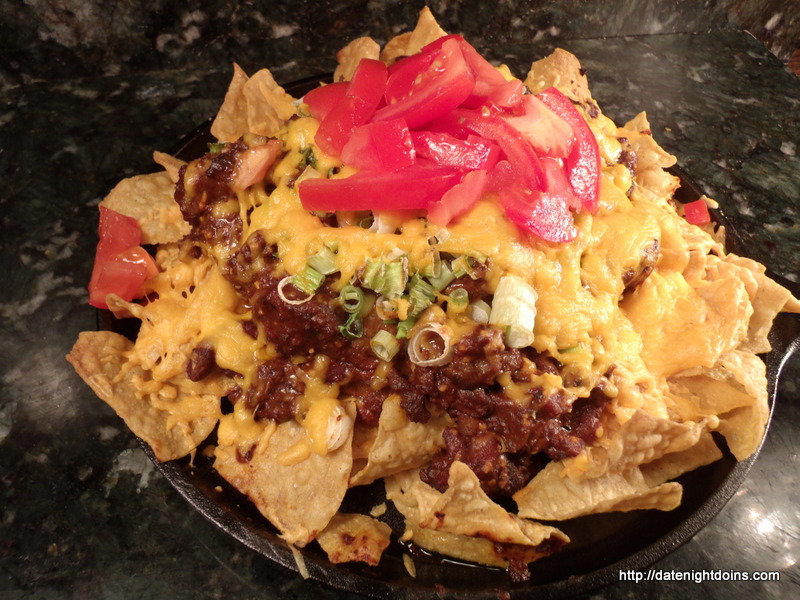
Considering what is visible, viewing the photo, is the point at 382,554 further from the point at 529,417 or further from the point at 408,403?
the point at 529,417

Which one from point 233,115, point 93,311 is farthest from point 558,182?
point 93,311

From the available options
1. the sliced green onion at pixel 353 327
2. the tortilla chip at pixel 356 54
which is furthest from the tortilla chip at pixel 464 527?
the tortilla chip at pixel 356 54

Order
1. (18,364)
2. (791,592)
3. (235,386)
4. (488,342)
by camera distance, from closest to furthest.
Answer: (488,342) → (235,386) → (791,592) → (18,364)

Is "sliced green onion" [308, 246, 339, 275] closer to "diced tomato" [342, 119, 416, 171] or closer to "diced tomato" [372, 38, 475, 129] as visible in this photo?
"diced tomato" [342, 119, 416, 171]

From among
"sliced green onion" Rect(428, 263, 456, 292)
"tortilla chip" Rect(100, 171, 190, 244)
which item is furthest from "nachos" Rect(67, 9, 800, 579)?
"tortilla chip" Rect(100, 171, 190, 244)

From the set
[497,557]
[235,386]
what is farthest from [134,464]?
[497,557]

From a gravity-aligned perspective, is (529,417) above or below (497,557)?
above

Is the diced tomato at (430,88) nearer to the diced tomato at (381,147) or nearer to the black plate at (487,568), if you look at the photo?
the diced tomato at (381,147)
